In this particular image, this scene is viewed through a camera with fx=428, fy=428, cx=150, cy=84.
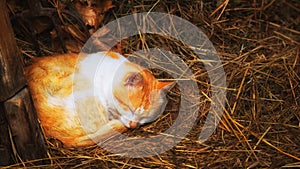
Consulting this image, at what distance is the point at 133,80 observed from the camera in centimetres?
171

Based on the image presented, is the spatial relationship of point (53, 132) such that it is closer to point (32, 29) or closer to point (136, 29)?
point (32, 29)

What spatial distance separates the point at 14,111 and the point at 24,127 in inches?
3.3

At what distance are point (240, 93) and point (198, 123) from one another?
0.24 metres

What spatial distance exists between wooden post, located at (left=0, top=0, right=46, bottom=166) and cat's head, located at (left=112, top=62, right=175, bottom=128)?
338mm

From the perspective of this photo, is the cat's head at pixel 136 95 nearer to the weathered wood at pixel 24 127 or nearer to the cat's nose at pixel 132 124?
the cat's nose at pixel 132 124

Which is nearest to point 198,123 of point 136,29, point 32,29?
point 136,29

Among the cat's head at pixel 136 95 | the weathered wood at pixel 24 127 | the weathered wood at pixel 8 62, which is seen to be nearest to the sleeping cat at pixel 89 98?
the cat's head at pixel 136 95

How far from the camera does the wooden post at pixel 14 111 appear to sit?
145 centimetres

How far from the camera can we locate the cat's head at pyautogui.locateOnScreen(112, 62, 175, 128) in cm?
172

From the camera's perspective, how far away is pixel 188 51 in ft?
6.86

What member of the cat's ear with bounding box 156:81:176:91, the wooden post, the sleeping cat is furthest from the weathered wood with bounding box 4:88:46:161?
the cat's ear with bounding box 156:81:176:91

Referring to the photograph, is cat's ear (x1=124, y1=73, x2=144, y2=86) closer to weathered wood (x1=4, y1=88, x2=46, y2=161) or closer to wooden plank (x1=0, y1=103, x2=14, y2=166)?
weathered wood (x1=4, y1=88, x2=46, y2=161)

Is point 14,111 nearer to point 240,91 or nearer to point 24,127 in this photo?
point 24,127

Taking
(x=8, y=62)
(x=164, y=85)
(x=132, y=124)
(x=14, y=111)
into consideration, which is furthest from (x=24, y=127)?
(x=164, y=85)
